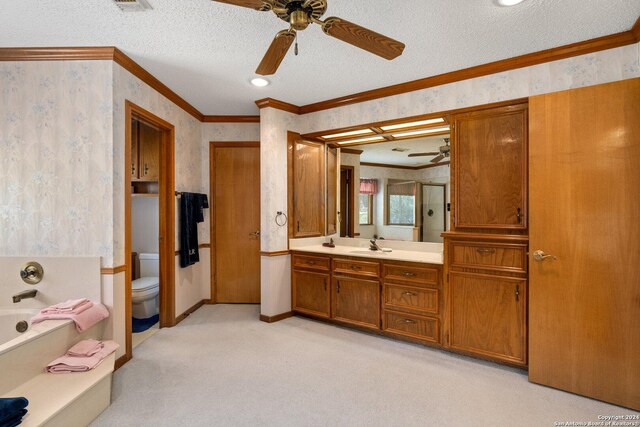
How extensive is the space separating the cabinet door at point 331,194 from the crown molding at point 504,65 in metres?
0.76

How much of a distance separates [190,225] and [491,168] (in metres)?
3.14

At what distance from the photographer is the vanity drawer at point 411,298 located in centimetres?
291

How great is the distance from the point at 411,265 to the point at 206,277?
2690 millimetres

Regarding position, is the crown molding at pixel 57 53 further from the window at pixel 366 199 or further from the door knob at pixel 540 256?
the door knob at pixel 540 256

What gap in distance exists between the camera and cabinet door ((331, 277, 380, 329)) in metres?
3.24

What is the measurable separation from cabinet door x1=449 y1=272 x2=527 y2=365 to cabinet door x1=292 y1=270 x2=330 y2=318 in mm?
1306

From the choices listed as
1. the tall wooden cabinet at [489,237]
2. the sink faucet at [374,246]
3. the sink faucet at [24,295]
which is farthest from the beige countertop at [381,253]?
the sink faucet at [24,295]

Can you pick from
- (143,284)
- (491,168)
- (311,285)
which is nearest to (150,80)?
(143,284)

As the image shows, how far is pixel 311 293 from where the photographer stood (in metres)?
3.70

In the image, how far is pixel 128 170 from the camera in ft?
8.89

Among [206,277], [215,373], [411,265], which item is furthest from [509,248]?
[206,277]

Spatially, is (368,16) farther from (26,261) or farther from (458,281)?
(26,261)

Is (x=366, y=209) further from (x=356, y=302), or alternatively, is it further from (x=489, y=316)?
(x=489, y=316)

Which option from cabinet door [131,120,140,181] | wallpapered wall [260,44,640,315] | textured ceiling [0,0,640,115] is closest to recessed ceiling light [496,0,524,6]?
textured ceiling [0,0,640,115]
